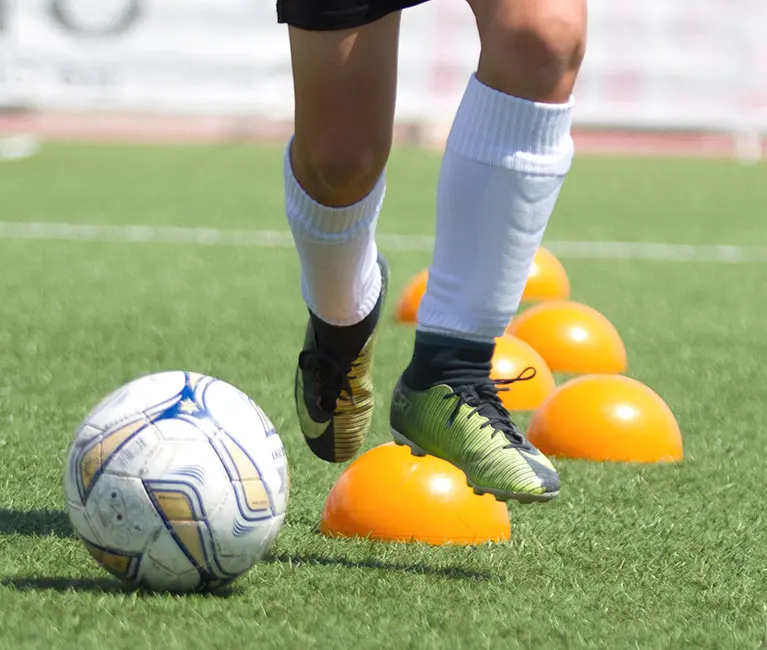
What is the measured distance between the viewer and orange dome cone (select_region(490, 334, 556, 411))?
15.1 ft

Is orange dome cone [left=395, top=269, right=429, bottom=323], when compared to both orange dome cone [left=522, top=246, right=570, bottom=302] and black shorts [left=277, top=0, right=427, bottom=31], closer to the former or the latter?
orange dome cone [left=522, top=246, right=570, bottom=302]

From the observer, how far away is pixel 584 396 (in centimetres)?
412

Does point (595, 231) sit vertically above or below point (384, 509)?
below

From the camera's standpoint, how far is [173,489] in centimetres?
257

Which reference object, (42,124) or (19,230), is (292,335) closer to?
(19,230)

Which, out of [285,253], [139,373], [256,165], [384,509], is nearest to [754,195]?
[256,165]

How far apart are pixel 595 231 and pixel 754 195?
3.75m

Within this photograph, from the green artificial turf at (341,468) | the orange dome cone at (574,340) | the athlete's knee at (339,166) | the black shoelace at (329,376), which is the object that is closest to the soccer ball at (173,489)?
the green artificial turf at (341,468)

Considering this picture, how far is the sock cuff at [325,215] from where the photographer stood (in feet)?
10.9

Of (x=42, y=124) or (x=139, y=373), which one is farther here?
(x=42, y=124)

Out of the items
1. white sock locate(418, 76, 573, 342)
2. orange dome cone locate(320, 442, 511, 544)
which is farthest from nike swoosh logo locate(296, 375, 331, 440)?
white sock locate(418, 76, 573, 342)

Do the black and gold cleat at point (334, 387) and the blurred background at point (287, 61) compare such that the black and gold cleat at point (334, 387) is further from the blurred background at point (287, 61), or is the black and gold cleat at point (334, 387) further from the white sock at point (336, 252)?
the blurred background at point (287, 61)

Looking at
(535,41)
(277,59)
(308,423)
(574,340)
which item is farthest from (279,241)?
(277,59)

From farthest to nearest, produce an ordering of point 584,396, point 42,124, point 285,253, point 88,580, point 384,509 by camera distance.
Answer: point 42,124, point 285,253, point 584,396, point 384,509, point 88,580
